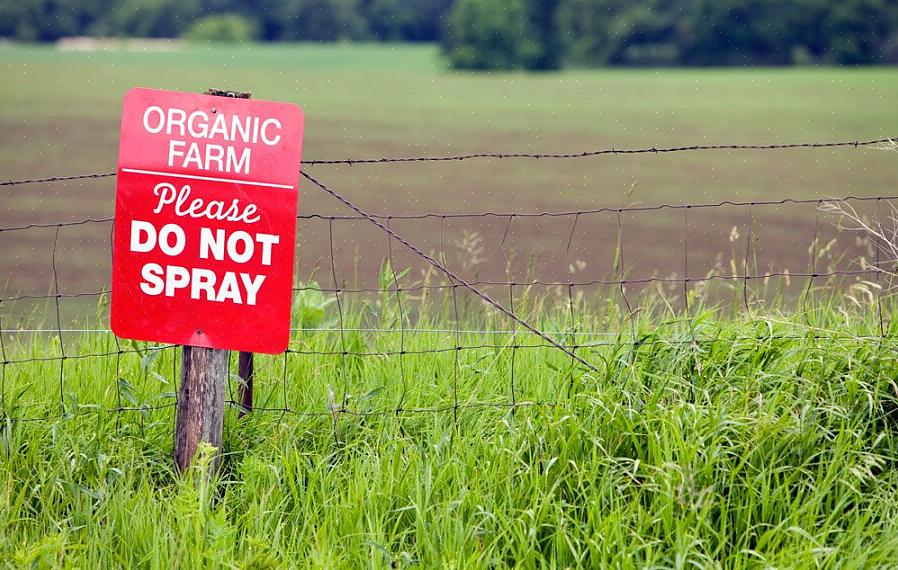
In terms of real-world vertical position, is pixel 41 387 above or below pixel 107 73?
below

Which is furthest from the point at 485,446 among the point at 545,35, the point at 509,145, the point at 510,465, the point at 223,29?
the point at 223,29

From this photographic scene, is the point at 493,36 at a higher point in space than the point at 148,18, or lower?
lower

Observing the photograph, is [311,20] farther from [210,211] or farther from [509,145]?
[210,211]

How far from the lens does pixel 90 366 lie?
394cm

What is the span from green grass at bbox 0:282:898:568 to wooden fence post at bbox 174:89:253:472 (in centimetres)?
11

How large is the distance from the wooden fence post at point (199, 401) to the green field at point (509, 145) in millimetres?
1158

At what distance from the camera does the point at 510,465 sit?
3.14 m

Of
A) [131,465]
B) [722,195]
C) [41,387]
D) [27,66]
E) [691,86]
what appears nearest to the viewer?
[131,465]

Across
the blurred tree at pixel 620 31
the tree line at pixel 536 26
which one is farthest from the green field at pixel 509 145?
the tree line at pixel 536 26

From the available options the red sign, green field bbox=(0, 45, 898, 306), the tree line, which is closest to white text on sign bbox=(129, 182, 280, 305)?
the red sign

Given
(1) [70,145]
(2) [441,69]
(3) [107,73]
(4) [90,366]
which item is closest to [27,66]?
(3) [107,73]

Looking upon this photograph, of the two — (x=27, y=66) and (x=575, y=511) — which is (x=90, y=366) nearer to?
(x=575, y=511)

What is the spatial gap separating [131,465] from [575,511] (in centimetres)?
153

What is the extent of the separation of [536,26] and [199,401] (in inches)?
3213
